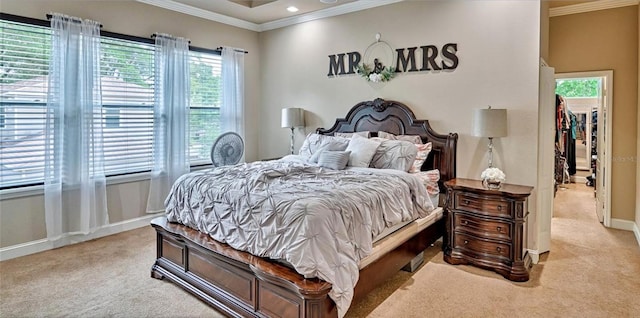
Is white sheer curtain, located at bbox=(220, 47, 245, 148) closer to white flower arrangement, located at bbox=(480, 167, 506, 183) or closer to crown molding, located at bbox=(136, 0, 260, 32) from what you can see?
crown molding, located at bbox=(136, 0, 260, 32)

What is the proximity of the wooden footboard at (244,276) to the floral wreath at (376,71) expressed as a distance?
6.49 ft

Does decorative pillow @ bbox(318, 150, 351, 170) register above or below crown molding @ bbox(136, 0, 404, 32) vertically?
below

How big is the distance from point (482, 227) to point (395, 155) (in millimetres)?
1068

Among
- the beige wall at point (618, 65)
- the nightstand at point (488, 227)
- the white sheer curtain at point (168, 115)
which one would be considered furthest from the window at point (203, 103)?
the beige wall at point (618, 65)

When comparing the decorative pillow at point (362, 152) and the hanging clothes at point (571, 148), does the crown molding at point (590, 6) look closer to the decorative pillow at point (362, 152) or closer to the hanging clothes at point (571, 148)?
the decorative pillow at point (362, 152)

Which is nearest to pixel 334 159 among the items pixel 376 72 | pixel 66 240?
pixel 376 72

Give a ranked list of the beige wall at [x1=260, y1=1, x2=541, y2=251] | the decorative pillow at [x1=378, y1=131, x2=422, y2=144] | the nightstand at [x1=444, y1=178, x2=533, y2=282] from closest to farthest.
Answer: the nightstand at [x1=444, y1=178, x2=533, y2=282], the beige wall at [x1=260, y1=1, x2=541, y2=251], the decorative pillow at [x1=378, y1=131, x2=422, y2=144]

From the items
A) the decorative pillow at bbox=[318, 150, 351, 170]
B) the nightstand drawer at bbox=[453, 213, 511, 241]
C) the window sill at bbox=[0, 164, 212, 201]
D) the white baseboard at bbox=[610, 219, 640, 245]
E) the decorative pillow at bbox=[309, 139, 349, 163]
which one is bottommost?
the white baseboard at bbox=[610, 219, 640, 245]

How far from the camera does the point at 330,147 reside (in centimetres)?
406

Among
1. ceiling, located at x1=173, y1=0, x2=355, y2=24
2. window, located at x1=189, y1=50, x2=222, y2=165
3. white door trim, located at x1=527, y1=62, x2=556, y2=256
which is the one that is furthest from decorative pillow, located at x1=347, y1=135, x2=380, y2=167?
window, located at x1=189, y1=50, x2=222, y2=165

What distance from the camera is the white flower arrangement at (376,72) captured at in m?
4.39

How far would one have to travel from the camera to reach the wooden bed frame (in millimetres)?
2078

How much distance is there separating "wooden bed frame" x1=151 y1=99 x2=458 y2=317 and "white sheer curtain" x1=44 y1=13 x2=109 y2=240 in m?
1.44

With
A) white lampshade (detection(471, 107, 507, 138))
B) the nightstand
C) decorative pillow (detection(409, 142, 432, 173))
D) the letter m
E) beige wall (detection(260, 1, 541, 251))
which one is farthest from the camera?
the letter m
